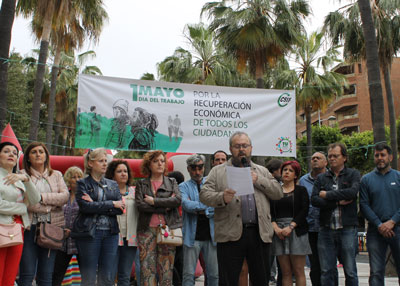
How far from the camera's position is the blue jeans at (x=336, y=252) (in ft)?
16.9

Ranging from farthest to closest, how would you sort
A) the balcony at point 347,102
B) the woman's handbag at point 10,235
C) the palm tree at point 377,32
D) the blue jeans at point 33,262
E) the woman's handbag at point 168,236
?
1. the balcony at point 347,102
2. the palm tree at point 377,32
3. the woman's handbag at point 168,236
4. the blue jeans at point 33,262
5. the woman's handbag at point 10,235

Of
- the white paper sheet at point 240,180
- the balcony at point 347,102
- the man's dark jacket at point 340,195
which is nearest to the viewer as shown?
the white paper sheet at point 240,180

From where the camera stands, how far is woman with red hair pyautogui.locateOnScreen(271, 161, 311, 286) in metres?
5.18

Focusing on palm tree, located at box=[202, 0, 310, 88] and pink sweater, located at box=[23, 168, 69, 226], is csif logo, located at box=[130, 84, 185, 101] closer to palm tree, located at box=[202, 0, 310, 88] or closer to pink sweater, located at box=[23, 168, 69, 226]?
pink sweater, located at box=[23, 168, 69, 226]

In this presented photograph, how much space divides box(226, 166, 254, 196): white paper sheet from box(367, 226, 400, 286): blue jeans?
7.46ft

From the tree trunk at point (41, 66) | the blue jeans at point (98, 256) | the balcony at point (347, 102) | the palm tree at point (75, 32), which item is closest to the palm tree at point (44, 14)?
the tree trunk at point (41, 66)

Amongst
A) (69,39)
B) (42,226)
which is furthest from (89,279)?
(69,39)

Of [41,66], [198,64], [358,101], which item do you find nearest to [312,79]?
[198,64]

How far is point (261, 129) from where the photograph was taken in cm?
725

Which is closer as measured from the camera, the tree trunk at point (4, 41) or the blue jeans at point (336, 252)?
the blue jeans at point (336, 252)

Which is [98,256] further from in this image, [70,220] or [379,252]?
[379,252]

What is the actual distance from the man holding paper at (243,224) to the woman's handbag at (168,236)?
0.97 m

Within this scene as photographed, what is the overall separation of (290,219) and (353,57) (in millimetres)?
13243

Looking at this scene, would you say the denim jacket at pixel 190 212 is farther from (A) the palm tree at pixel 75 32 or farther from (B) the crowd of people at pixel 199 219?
(A) the palm tree at pixel 75 32
